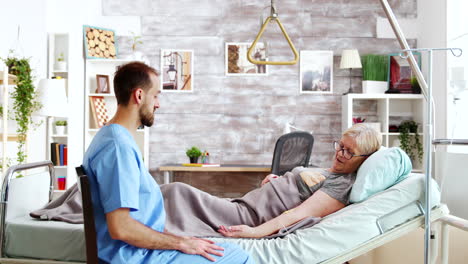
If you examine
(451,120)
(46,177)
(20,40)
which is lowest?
(46,177)

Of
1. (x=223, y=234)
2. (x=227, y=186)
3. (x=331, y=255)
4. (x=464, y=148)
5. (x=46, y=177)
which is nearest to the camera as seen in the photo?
(x=331, y=255)

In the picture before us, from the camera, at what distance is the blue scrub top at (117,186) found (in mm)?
1633

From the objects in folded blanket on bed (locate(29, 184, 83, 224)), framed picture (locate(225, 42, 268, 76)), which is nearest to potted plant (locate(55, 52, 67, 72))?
framed picture (locate(225, 42, 268, 76))

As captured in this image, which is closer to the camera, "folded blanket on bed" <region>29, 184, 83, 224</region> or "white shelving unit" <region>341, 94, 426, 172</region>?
"folded blanket on bed" <region>29, 184, 83, 224</region>

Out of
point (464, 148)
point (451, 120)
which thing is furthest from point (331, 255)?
point (451, 120)

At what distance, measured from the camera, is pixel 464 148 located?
14.5ft

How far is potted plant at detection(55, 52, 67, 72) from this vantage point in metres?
5.14

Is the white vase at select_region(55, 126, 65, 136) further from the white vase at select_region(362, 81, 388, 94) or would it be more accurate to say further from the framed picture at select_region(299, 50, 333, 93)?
the white vase at select_region(362, 81, 388, 94)

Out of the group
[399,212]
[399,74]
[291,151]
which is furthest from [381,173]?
[399,74]

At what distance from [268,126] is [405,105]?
1569 millimetres

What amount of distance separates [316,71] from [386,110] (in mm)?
892

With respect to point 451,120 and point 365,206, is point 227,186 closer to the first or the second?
point 451,120

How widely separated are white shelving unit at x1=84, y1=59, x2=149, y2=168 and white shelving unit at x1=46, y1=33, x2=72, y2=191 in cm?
22

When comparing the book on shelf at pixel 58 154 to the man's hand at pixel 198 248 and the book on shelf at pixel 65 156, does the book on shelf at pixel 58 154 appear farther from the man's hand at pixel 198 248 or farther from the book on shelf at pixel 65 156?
the man's hand at pixel 198 248
